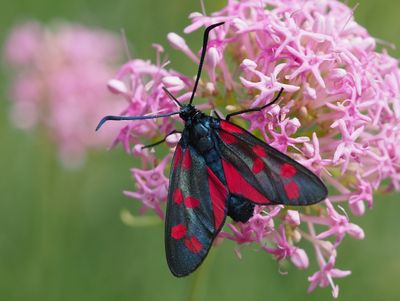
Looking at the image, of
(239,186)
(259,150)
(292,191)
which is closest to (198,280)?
(239,186)

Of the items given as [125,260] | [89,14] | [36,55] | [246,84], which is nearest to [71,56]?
[36,55]

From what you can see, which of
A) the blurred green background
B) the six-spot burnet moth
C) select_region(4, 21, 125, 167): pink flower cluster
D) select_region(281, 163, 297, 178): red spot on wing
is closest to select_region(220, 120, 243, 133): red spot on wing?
the six-spot burnet moth

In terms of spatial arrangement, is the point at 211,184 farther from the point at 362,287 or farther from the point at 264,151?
the point at 362,287

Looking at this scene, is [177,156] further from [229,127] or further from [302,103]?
[302,103]

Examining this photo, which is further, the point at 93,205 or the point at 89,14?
the point at 89,14

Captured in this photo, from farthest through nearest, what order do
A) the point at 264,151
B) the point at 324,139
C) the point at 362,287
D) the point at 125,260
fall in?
the point at 125,260, the point at 362,287, the point at 324,139, the point at 264,151

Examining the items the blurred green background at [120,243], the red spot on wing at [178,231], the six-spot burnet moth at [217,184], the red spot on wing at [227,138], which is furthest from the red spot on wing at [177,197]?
the blurred green background at [120,243]

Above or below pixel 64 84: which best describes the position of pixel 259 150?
above
